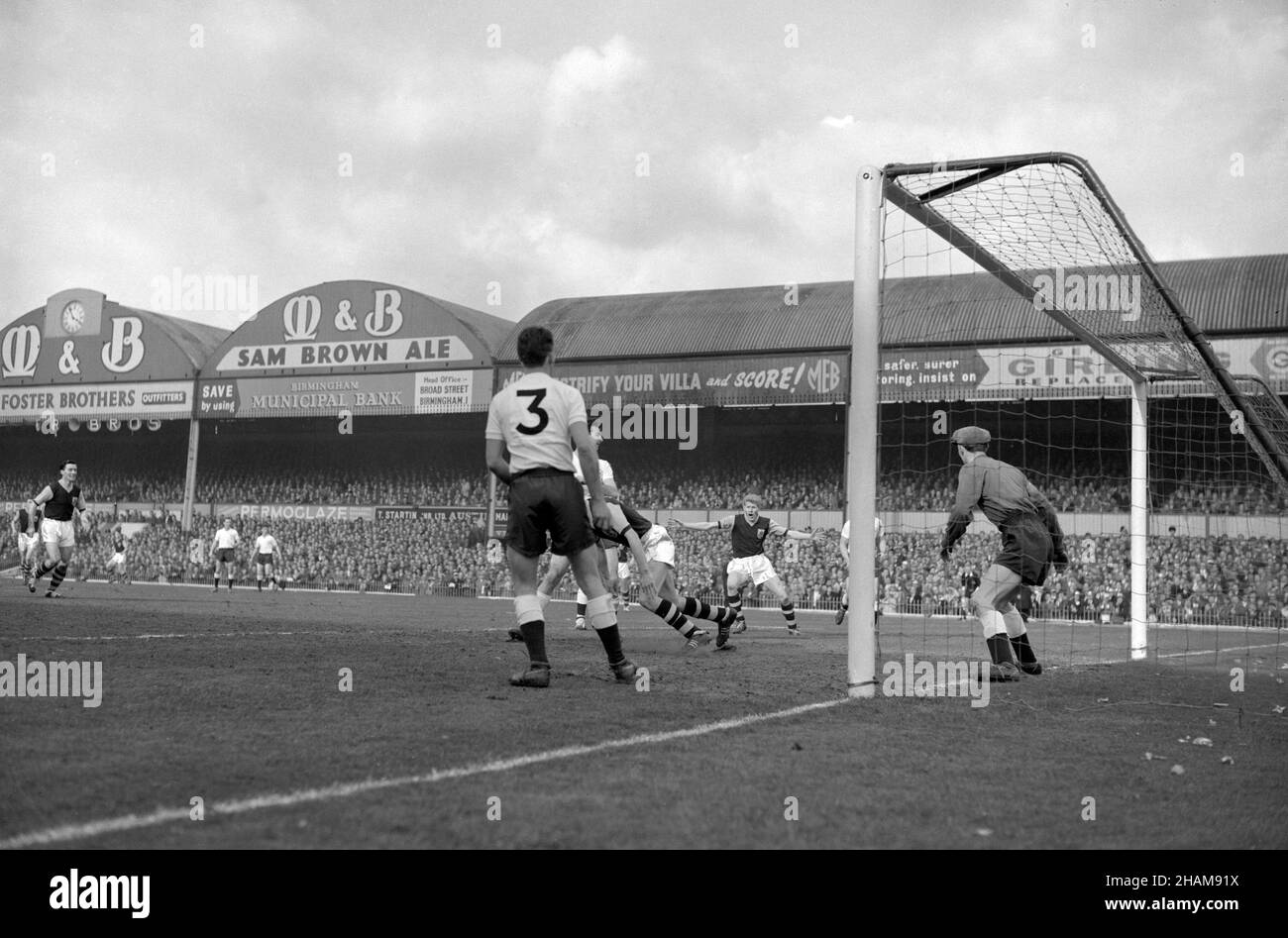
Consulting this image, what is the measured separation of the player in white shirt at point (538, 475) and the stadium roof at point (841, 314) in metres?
27.1

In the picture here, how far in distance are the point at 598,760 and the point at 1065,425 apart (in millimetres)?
34169

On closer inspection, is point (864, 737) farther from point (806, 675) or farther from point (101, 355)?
point (101, 355)

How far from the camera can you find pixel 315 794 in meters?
3.77

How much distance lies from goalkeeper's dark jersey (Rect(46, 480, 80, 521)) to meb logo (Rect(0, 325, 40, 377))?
34.9 m

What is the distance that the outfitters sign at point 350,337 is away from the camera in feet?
136

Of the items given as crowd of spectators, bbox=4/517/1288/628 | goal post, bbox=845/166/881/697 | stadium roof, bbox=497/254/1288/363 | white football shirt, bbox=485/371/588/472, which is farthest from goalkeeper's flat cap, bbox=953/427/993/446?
stadium roof, bbox=497/254/1288/363

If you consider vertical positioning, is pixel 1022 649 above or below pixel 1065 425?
below

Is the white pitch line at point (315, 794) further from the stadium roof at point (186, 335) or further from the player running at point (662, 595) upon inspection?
the stadium roof at point (186, 335)

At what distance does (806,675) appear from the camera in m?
9.09

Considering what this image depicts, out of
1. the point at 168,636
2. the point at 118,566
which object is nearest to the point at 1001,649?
the point at 168,636

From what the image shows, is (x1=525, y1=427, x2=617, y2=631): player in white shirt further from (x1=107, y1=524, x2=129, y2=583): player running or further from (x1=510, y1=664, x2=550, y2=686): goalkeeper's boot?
(x1=107, y1=524, x2=129, y2=583): player running

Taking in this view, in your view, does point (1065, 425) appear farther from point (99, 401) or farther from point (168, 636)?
point (99, 401)
